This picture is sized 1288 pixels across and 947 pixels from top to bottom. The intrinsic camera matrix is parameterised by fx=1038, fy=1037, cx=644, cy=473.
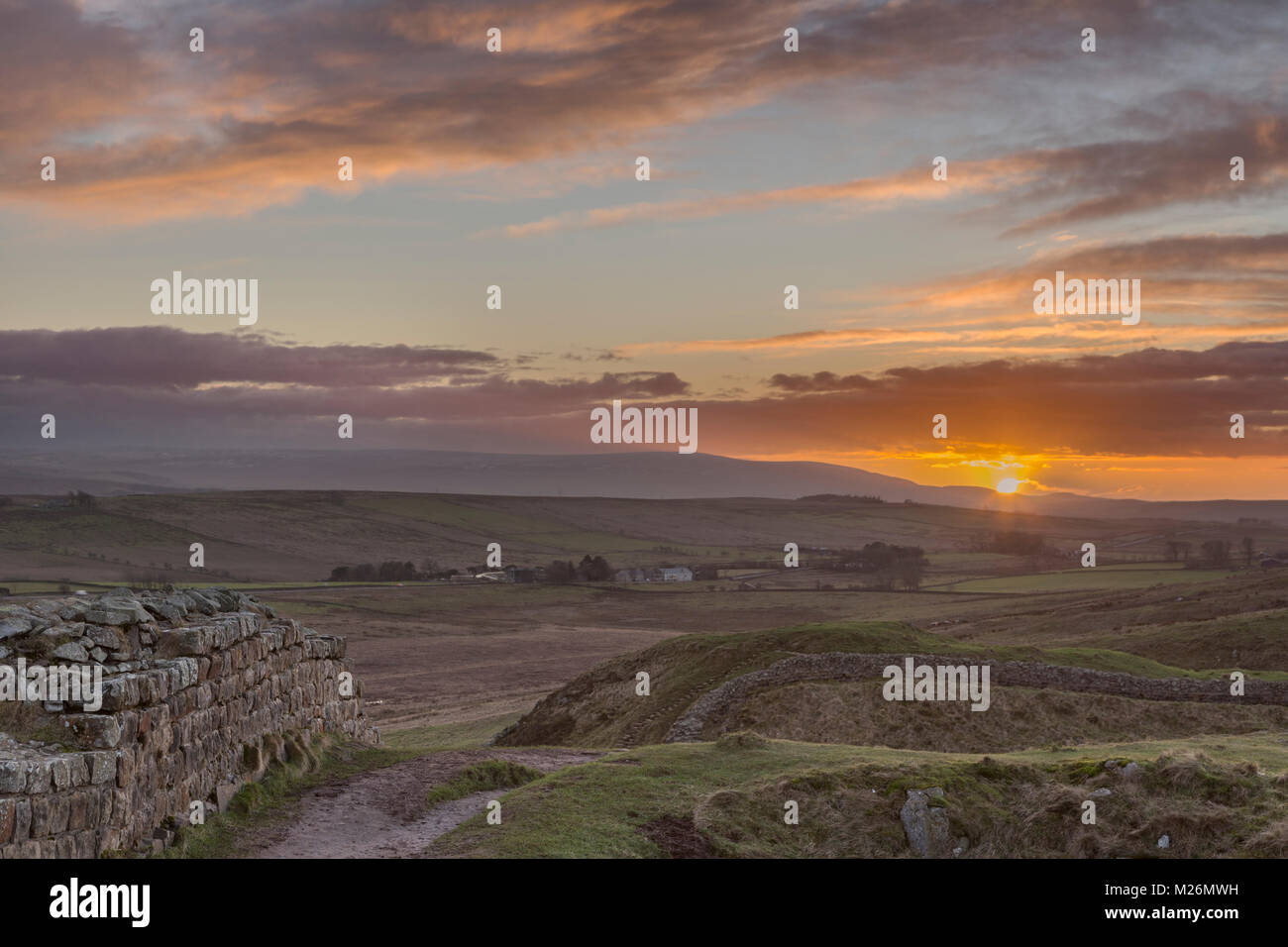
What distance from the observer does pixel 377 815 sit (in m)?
18.7

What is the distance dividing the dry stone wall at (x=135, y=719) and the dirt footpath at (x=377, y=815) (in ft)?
4.19

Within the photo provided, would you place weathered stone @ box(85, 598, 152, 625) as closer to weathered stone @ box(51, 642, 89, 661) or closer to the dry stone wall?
the dry stone wall

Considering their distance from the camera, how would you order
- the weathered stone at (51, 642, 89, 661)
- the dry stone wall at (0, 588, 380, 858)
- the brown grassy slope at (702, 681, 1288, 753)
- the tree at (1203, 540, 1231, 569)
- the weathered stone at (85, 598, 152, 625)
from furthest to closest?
the tree at (1203, 540, 1231, 569)
the brown grassy slope at (702, 681, 1288, 753)
the weathered stone at (85, 598, 152, 625)
the weathered stone at (51, 642, 89, 661)
the dry stone wall at (0, 588, 380, 858)

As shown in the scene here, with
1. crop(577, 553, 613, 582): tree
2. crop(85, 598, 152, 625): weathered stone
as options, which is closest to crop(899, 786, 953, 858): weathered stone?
crop(85, 598, 152, 625): weathered stone

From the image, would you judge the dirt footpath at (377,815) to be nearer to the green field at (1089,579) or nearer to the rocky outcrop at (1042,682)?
the rocky outcrop at (1042,682)

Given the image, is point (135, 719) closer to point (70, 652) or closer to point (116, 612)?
point (70, 652)

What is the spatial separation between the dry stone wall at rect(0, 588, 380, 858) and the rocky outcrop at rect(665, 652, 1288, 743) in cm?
1930

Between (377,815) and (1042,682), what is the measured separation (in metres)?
27.4

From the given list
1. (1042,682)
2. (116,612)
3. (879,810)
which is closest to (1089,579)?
(1042,682)

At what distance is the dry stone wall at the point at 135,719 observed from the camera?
12.8 metres

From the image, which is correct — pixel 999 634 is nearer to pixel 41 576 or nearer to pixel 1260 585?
pixel 1260 585

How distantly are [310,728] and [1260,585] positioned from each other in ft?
272

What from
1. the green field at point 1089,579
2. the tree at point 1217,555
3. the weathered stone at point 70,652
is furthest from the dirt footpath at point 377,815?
the tree at point 1217,555

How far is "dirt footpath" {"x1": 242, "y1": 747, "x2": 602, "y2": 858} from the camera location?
53.5 ft
